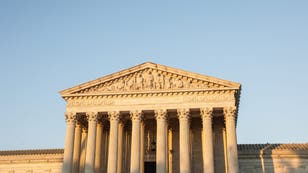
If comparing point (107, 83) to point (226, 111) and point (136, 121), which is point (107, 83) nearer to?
point (136, 121)

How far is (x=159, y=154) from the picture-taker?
32562 millimetres

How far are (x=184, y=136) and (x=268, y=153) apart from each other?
29.8ft

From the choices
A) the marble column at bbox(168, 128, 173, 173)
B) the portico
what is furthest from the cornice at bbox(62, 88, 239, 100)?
the marble column at bbox(168, 128, 173, 173)

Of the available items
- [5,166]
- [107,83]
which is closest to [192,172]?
[107,83]

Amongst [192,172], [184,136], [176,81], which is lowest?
[192,172]

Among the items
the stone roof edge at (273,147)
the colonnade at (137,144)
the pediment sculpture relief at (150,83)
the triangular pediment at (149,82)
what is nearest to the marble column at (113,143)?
the colonnade at (137,144)

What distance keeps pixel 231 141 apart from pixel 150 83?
857cm

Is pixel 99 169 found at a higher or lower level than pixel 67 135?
lower

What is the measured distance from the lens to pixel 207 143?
32438 mm

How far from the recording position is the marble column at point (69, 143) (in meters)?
33.8

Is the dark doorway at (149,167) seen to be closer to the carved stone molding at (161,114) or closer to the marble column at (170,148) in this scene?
the marble column at (170,148)

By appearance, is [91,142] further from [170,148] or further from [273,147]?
[273,147]

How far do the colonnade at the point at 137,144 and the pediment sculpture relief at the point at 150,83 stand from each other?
Answer: 2.09 metres

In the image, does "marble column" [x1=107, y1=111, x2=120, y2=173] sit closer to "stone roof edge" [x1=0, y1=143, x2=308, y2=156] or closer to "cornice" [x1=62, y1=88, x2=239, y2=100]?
"cornice" [x1=62, y1=88, x2=239, y2=100]
